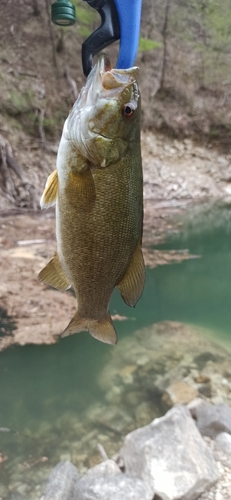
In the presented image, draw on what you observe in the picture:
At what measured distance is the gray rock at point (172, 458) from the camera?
2.69m

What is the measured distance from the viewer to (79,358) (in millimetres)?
4617

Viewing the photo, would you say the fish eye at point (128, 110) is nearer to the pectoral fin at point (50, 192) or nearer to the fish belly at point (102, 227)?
the fish belly at point (102, 227)

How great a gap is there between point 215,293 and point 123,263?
17.6 ft

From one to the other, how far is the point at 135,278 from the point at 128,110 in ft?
1.55

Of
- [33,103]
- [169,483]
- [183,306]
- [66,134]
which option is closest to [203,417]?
[169,483]

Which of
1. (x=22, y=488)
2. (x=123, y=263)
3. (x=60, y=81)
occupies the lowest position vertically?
(x=22, y=488)

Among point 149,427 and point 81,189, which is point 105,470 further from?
point 81,189

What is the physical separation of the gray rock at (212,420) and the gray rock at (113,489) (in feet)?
2.88

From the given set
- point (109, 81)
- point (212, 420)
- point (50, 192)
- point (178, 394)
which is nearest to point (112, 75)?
point (109, 81)

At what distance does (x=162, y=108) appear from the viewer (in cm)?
1262

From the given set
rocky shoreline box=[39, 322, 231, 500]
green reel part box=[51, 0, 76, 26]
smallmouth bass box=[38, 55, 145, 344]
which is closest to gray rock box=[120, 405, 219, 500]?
rocky shoreline box=[39, 322, 231, 500]

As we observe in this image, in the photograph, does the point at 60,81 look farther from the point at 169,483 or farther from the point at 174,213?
the point at 169,483

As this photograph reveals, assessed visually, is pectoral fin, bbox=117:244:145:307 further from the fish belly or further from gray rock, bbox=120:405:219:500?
gray rock, bbox=120:405:219:500

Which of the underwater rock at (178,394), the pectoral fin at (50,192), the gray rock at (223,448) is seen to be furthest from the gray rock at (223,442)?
the pectoral fin at (50,192)
